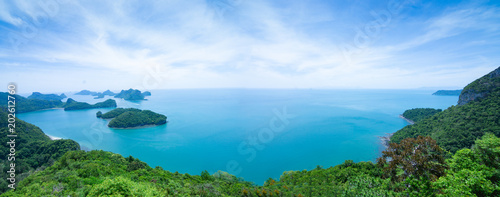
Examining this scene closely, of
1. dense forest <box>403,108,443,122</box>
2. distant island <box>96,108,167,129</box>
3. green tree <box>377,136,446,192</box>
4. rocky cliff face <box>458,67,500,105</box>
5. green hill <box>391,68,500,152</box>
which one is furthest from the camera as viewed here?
dense forest <box>403,108,443,122</box>

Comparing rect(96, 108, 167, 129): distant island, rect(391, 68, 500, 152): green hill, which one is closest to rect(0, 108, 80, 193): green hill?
rect(96, 108, 167, 129): distant island

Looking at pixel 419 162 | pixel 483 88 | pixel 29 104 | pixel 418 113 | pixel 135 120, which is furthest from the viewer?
pixel 29 104

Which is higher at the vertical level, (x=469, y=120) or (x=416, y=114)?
(x=469, y=120)

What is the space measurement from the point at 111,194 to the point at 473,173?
10246 millimetres

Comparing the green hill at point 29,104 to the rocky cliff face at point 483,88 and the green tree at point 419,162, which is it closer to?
the green tree at point 419,162

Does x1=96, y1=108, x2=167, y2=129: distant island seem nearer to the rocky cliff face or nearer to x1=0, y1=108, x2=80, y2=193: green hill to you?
x1=0, y1=108, x2=80, y2=193: green hill

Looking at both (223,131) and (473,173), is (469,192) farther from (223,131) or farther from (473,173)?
(223,131)

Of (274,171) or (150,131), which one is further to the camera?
(150,131)

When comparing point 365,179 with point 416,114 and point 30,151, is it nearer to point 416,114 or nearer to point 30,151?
point 30,151

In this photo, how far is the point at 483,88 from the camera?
34.0 m

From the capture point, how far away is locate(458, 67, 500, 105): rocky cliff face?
33.2 m

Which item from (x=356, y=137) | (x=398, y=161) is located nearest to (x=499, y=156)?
(x=398, y=161)

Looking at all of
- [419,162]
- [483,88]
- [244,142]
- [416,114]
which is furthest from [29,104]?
[416,114]

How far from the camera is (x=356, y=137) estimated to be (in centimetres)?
3981
